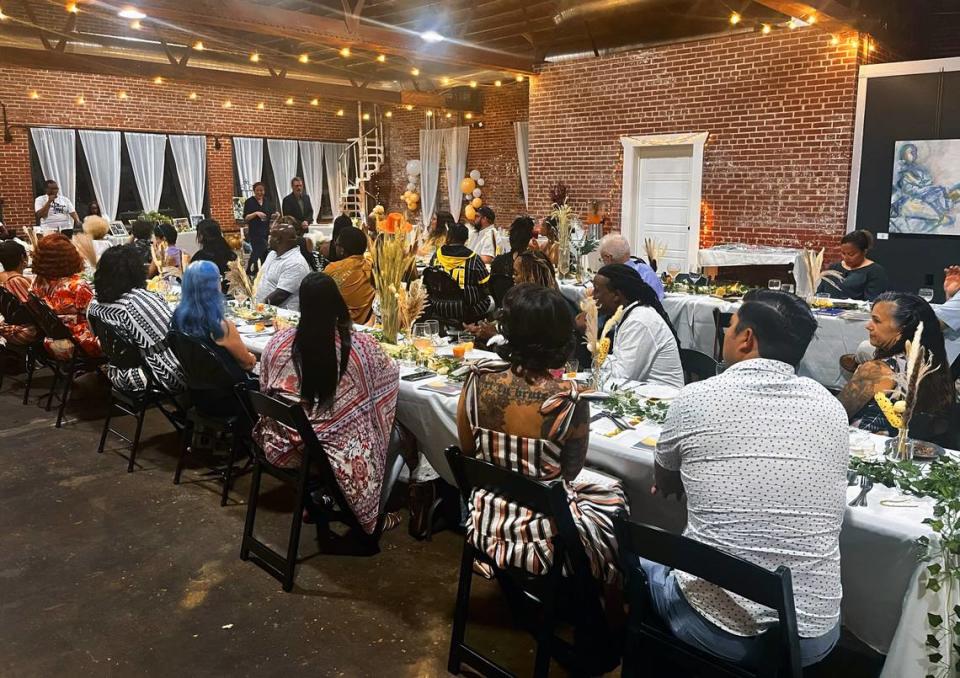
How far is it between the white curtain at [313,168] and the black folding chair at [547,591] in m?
14.4

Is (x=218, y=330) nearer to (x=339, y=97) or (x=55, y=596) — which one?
(x=55, y=596)

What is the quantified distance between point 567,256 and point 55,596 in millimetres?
5734

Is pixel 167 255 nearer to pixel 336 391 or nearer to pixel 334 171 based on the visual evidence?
pixel 336 391

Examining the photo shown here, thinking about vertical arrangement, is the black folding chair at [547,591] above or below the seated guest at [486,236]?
below

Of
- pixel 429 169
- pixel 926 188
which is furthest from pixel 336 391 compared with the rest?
A: pixel 429 169

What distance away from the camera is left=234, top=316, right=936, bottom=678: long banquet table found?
197 centimetres

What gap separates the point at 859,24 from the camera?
7.64 meters

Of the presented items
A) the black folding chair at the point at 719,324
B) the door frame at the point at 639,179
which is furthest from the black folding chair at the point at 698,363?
the door frame at the point at 639,179

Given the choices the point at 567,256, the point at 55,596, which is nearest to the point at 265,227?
the point at 567,256

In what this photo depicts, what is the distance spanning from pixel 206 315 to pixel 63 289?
1.98 m

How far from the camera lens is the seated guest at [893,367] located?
2998mm

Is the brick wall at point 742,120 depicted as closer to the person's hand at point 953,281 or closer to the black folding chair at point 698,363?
the person's hand at point 953,281

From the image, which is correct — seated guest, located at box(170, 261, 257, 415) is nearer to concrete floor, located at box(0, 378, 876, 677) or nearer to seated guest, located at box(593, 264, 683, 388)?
concrete floor, located at box(0, 378, 876, 677)

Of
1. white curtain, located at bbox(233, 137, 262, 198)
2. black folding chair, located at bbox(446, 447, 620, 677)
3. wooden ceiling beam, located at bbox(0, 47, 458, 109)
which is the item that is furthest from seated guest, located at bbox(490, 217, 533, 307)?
white curtain, located at bbox(233, 137, 262, 198)
